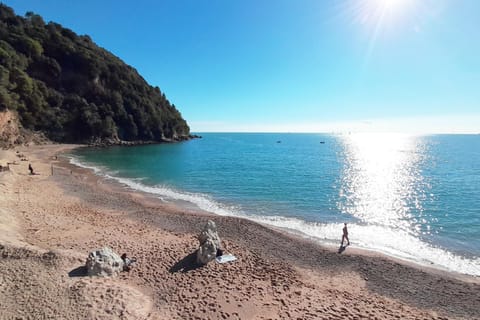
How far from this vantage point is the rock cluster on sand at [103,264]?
10047 mm

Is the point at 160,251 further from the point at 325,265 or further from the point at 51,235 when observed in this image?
the point at 325,265

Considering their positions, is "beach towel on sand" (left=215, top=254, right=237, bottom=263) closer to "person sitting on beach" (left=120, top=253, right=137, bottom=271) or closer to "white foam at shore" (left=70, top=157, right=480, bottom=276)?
"person sitting on beach" (left=120, top=253, right=137, bottom=271)

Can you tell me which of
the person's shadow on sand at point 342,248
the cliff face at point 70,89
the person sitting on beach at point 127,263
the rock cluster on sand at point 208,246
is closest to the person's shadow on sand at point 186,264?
the rock cluster on sand at point 208,246

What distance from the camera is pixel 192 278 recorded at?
10.9m

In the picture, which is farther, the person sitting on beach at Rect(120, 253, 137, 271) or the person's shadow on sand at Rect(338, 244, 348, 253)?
the person's shadow on sand at Rect(338, 244, 348, 253)

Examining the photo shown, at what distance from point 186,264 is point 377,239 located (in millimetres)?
13756

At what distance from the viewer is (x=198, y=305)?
9172mm

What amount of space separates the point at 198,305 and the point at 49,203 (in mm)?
17952

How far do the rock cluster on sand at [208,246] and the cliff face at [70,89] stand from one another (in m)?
64.1

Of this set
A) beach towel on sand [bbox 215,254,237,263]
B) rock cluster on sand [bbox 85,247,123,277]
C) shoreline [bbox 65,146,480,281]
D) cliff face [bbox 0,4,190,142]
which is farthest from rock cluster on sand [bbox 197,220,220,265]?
cliff face [bbox 0,4,190,142]

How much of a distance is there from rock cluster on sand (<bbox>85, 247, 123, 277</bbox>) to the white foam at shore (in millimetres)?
12390

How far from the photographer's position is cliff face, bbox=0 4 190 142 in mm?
65438

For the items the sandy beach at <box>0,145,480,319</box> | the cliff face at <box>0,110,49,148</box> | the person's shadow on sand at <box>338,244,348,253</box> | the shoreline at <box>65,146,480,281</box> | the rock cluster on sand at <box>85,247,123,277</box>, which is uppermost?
the cliff face at <box>0,110,49,148</box>

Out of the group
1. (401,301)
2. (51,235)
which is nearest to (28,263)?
(51,235)
